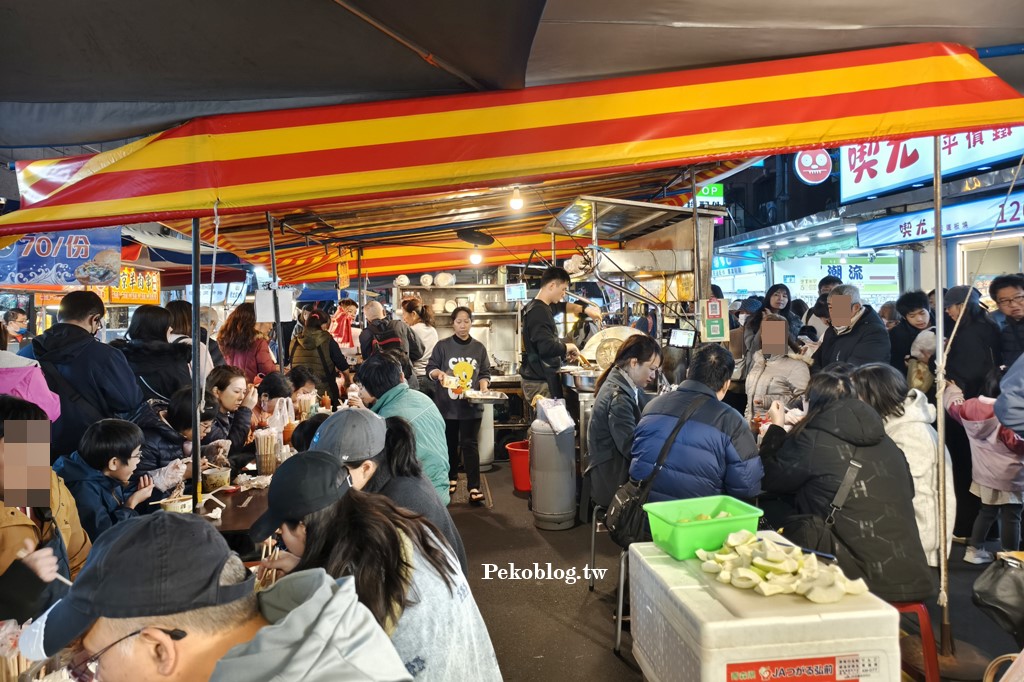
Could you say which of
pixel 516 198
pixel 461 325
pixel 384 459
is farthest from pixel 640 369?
pixel 461 325

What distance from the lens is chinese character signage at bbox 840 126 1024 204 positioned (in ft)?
25.3

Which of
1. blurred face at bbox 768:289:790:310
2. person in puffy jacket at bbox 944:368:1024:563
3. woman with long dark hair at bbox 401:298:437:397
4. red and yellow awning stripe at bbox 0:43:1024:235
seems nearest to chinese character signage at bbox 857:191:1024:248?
blurred face at bbox 768:289:790:310

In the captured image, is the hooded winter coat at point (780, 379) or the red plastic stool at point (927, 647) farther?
the hooded winter coat at point (780, 379)

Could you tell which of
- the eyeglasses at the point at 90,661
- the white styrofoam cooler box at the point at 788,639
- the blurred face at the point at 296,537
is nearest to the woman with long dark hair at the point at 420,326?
the blurred face at the point at 296,537

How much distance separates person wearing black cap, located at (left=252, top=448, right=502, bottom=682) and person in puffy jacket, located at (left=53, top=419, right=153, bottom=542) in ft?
5.22

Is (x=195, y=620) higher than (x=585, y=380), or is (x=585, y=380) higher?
(x=585, y=380)

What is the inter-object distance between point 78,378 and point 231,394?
0.95 metres

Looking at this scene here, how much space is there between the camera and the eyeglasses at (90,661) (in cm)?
132

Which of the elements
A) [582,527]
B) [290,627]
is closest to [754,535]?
[290,627]

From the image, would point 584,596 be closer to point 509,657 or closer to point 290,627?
point 509,657

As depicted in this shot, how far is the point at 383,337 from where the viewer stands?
782 cm

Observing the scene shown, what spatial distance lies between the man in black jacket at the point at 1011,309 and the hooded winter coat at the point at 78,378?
20.3ft

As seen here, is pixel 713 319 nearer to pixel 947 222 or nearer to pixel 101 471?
pixel 101 471

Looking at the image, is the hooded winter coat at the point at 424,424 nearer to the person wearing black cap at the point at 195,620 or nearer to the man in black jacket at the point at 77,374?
the man in black jacket at the point at 77,374
